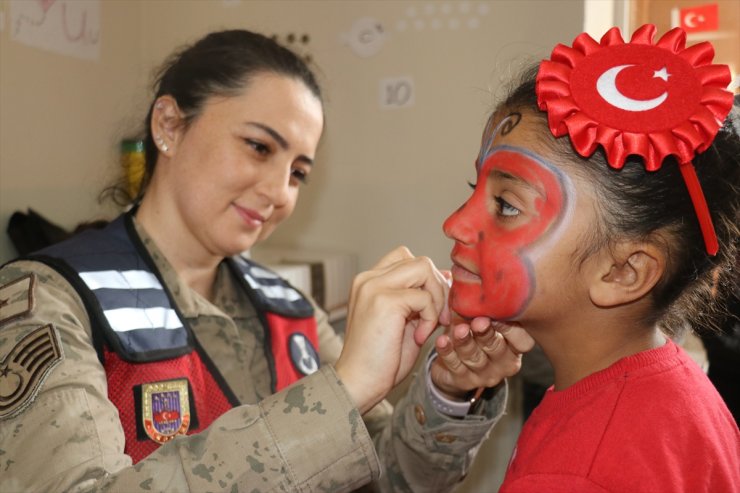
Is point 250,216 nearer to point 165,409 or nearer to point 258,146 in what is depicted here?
point 258,146

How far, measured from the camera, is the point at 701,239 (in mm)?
949

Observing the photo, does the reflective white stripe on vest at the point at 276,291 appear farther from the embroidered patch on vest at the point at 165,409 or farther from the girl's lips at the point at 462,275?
the girl's lips at the point at 462,275

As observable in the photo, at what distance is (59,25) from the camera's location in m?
2.00

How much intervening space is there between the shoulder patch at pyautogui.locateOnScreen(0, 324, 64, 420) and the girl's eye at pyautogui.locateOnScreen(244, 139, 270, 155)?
508 millimetres

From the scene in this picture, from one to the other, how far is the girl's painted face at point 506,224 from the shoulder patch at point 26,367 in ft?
1.86

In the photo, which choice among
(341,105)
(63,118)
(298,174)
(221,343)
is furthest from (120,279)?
(341,105)

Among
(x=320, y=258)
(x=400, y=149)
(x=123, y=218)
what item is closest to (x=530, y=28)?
(x=400, y=149)

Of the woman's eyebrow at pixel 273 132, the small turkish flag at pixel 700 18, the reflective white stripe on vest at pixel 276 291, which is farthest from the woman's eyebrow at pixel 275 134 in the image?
the small turkish flag at pixel 700 18

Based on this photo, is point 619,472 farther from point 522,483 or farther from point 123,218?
point 123,218

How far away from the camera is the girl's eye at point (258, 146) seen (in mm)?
1401

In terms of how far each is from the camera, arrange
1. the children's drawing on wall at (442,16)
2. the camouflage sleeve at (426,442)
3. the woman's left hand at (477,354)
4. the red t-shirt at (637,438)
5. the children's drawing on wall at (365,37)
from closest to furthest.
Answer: the red t-shirt at (637,438) → the woman's left hand at (477,354) → the camouflage sleeve at (426,442) → the children's drawing on wall at (442,16) → the children's drawing on wall at (365,37)

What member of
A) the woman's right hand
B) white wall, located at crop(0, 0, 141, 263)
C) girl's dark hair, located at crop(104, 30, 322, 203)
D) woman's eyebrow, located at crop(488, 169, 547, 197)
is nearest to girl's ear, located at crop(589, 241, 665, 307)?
woman's eyebrow, located at crop(488, 169, 547, 197)

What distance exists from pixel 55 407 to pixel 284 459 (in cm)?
32

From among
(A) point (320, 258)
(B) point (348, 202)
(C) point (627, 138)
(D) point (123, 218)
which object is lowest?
(A) point (320, 258)
